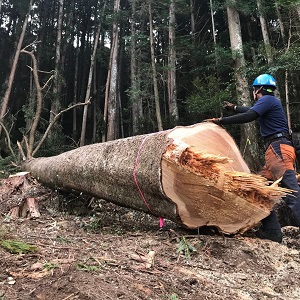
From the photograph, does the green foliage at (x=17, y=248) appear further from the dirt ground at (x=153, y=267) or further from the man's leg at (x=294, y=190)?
the man's leg at (x=294, y=190)

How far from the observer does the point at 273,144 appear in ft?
11.2

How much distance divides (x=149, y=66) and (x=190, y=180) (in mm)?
13878

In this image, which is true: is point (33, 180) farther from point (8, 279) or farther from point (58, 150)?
point (58, 150)

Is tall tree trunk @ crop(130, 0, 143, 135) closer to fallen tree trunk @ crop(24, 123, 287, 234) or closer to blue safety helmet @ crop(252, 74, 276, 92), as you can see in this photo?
blue safety helmet @ crop(252, 74, 276, 92)

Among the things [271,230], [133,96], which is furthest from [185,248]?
[133,96]

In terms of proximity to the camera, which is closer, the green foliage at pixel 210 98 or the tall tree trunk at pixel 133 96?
the green foliage at pixel 210 98

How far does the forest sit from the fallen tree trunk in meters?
5.11

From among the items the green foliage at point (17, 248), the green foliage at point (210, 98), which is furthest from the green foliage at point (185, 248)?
the green foliage at point (210, 98)

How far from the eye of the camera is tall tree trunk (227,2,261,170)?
9656 millimetres

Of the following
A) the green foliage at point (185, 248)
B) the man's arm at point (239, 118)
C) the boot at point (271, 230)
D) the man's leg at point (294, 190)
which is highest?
the man's arm at point (239, 118)

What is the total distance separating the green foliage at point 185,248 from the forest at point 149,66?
19.2ft

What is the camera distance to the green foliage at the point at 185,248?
8.37 feet

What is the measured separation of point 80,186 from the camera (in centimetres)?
402

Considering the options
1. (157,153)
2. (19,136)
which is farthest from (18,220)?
(19,136)
